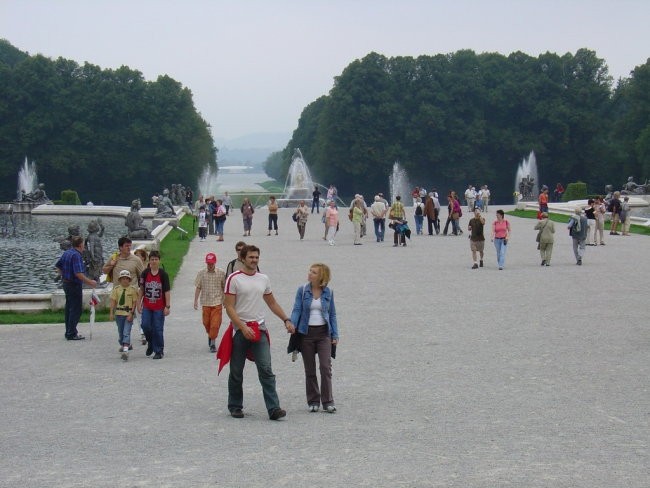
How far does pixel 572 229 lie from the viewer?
81.3 ft

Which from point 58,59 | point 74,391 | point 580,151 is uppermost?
point 58,59

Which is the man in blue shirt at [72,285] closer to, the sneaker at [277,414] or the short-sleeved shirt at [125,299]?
the short-sleeved shirt at [125,299]

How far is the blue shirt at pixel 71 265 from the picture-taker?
14891mm

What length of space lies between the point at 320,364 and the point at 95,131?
2891 inches

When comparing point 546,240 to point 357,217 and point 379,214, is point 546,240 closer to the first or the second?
point 357,217

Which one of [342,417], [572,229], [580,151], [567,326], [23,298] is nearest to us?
[342,417]

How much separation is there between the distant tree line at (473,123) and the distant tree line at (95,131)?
11369 millimetres

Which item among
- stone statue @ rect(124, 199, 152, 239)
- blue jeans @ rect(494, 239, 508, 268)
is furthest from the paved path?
stone statue @ rect(124, 199, 152, 239)

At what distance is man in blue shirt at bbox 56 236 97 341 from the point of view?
14.7 meters

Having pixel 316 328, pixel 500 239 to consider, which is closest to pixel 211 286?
pixel 316 328

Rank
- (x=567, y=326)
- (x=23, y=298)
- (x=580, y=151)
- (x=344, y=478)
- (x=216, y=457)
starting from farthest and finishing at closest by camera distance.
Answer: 1. (x=580, y=151)
2. (x=23, y=298)
3. (x=567, y=326)
4. (x=216, y=457)
5. (x=344, y=478)


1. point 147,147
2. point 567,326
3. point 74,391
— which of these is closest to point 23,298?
point 74,391

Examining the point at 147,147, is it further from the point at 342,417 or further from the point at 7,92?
the point at 342,417

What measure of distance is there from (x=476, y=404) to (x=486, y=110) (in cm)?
7352
